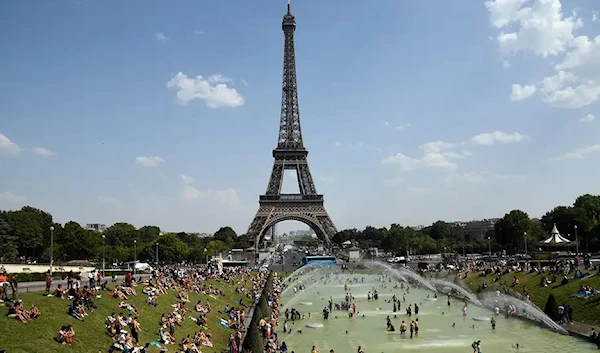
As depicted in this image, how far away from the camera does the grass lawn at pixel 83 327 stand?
1981 cm

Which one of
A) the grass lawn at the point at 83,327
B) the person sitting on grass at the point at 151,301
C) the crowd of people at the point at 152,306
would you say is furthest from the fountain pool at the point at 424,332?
the person sitting on grass at the point at 151,301

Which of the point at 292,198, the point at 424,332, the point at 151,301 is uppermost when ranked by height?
the point at 292,198

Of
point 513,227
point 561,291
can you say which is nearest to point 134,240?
point 513,227

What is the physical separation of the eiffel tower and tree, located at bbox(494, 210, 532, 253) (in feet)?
112

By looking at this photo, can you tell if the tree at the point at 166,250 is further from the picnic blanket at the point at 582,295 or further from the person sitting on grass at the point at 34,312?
the person sitting on grass at the point at 34,312

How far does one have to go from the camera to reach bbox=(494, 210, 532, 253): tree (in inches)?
3949

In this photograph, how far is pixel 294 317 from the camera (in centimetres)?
4225

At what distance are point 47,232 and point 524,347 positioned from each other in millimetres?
87726

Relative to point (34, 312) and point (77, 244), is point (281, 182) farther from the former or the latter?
point (34, 312)

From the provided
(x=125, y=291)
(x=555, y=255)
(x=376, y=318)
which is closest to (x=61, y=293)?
(x=125, y=291)

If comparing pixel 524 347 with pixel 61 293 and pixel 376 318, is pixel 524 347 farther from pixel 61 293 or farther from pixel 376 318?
pixel 61 293

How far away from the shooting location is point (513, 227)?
331 feet

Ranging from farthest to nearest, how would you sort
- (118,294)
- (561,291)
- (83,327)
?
1. (561,291)
2. (118,294)
3. (83,327)

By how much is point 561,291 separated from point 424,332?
12.5m
